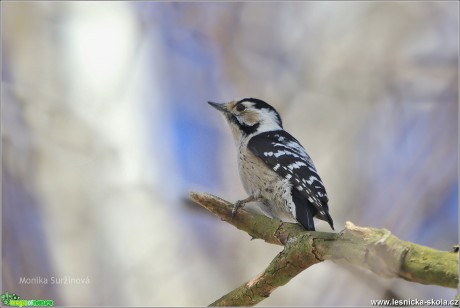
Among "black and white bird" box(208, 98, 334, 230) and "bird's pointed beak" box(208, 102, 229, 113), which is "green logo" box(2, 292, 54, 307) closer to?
"black and white bird" box(208, 98, 334, 230)

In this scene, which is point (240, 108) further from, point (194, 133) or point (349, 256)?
point (349, 256)

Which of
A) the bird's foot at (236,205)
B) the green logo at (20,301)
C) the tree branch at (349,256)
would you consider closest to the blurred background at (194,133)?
the green logo at (20,301)

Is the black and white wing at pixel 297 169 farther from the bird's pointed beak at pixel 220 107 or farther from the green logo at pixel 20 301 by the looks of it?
the green logo at pixel 20 301

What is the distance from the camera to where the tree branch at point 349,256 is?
1.15 metres

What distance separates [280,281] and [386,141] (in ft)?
2.69

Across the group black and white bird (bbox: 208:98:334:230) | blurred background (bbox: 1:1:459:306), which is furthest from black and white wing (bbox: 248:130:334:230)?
blurred background (bbox: 1:1:459:306)

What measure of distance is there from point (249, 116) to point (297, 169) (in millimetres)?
410

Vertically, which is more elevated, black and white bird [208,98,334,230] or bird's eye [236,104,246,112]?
bird's eye [236,104,246,112]

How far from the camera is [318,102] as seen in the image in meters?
2.15

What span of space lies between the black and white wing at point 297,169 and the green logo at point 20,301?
1015 mm

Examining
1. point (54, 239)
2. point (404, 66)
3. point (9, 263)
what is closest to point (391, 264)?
point (404, 66)

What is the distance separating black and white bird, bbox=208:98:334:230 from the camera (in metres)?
1.89

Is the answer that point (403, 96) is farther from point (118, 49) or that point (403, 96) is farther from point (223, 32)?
point (118, 49)

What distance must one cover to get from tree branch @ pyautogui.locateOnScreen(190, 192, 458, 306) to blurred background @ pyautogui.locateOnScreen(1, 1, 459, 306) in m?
0.37
